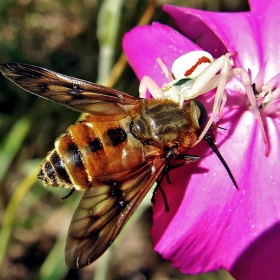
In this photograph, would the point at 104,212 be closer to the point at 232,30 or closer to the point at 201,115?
the point at 201,115

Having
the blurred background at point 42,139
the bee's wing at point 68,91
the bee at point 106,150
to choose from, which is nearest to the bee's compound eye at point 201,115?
the bee at point 106,150

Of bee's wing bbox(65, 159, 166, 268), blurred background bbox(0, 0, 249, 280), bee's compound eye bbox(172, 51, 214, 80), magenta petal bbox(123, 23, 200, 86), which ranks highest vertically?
bee's compound eye bbox(172, 51, 214, 80)

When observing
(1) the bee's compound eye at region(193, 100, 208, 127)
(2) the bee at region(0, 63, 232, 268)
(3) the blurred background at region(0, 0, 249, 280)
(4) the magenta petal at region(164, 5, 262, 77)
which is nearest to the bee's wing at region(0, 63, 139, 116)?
(2) the bee at region(0, 63, 232, 268)

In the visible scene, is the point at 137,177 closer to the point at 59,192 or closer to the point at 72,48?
the point at 59,192

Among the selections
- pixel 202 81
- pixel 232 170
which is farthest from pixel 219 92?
pixel 232 170

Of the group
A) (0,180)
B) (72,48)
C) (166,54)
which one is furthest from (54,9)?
(166,54)

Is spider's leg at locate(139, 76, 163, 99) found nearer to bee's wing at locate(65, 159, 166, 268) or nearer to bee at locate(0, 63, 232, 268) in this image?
bee at locate(0, 63, 232, 268)

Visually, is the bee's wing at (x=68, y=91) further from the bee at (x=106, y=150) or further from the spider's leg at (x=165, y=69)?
the spider's leg at (x=165, y=69)

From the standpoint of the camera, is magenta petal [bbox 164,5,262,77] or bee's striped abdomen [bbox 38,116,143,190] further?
magenta petal [bbox 164,5,262,77]
